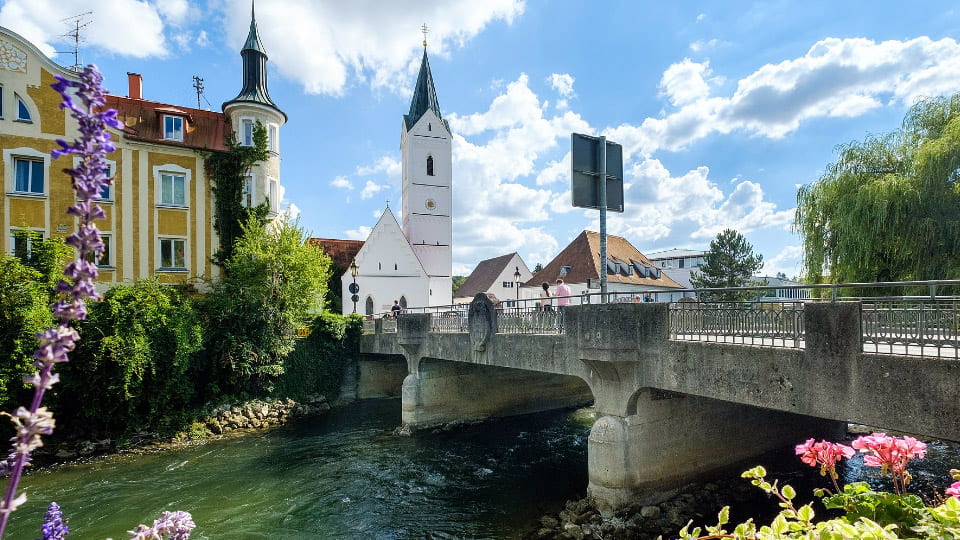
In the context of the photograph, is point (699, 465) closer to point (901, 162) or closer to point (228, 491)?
point (228, 491)

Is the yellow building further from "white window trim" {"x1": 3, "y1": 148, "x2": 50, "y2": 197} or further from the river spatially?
the river

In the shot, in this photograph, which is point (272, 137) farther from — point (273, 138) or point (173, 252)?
point (173, 252)

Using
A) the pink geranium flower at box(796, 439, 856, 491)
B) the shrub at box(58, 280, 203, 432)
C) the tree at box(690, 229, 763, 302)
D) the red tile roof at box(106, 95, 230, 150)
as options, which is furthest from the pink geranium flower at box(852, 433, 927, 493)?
the tree at box(690, 229, 763, 302)

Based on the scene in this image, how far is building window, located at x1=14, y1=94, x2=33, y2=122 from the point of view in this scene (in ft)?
74.2

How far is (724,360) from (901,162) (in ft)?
48.9

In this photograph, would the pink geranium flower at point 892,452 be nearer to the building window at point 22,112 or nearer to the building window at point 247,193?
the building window at point 247,193

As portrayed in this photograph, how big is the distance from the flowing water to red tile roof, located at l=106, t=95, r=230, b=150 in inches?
639

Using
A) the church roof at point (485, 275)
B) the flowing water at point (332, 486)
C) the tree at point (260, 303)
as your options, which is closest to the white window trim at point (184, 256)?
the tree at point (260, 303)

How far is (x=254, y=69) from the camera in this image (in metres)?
31.1

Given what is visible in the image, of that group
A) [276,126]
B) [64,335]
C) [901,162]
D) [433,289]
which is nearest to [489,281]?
[433,289]

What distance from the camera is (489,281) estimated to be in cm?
5966

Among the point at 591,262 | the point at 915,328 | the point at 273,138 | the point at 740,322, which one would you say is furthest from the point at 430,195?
the point at 915,328

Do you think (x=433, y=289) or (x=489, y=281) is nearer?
(x=433, y=289)

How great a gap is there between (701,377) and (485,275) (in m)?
52.5
